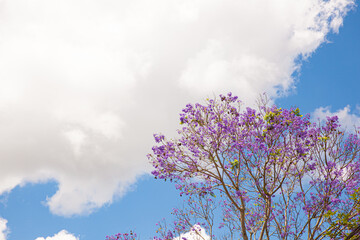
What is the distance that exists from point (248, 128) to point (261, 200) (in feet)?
9.13

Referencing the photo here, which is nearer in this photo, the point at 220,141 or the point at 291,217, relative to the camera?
the point at 220,141

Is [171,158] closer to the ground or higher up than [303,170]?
higher up

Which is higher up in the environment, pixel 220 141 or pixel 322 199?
pixel 220 141

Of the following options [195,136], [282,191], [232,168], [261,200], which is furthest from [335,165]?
[195,136]

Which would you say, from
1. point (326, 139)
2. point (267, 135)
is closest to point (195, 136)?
point (267, 135)

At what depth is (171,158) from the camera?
1139 centimetres

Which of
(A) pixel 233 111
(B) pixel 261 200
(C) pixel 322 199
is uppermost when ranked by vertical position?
(A) pixel 233 111

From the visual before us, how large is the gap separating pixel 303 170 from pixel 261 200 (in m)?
1.87

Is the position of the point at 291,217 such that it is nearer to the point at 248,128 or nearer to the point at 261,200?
the point at 261,200

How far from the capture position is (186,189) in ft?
37.8

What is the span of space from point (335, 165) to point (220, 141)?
435cm

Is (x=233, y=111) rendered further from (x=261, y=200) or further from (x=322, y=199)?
(x=322, y=199)

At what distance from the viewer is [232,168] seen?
11414 mm

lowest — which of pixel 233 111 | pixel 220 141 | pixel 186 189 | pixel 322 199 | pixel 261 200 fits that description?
pixel 322 199
